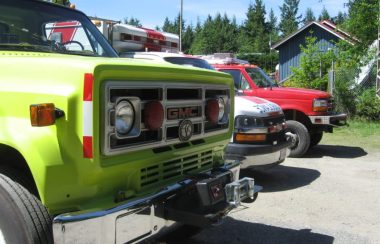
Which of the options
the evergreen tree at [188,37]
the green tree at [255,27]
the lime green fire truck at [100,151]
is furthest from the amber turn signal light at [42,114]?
the evergreen tree at [188,37]

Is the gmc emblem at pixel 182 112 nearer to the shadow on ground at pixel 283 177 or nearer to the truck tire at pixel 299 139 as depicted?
the shadow on ground at pixel 283 177

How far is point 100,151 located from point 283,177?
5.41 meters

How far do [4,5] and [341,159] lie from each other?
24.5ft

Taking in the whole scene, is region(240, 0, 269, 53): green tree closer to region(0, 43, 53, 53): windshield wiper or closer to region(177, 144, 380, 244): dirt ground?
region(177, 144, 380, 244): dirt ground

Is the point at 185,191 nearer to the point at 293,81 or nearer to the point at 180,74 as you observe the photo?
the point at 180,74

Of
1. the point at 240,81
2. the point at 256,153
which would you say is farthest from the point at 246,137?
the point at 240,81

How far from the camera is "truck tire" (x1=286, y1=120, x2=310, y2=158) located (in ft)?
30.8

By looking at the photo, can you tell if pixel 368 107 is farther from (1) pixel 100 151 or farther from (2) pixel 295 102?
(1) pixel 100 151

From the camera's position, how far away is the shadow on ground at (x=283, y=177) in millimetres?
7080

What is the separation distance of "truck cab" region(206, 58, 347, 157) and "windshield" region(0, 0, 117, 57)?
16.2 feet

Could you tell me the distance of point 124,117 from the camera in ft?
9.55

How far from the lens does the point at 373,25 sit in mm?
16391

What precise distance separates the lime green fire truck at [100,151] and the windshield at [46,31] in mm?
37

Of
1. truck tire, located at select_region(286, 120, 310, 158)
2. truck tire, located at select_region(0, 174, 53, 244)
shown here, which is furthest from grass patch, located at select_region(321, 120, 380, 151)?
truck tire, located at select_region(0, 174, 53, 244)
